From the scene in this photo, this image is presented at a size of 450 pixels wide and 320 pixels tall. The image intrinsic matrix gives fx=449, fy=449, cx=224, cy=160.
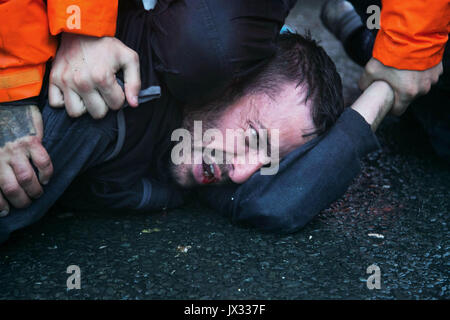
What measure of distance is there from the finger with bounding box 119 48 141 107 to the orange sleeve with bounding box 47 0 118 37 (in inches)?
3.7

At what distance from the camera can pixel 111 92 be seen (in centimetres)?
126

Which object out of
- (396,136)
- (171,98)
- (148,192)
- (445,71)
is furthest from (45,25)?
(396,136)

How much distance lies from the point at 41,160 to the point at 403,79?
1228 mm

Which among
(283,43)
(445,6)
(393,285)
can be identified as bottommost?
(393,285)

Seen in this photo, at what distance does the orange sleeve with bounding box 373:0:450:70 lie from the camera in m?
1.52

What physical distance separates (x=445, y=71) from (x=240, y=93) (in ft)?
2.88

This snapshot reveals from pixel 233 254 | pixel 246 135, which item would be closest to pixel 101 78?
pixel 246 135

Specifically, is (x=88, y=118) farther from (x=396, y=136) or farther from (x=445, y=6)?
(x=396, y=136)

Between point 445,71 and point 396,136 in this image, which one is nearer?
point 445,71

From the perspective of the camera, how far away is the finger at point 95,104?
125 centimetres

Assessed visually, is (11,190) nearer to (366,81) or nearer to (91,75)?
(91,75)

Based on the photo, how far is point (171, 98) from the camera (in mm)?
1474

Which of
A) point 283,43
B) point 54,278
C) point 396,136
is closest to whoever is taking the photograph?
point 54,278

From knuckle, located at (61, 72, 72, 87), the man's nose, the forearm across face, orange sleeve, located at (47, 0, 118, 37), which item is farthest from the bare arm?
the forearm across face
